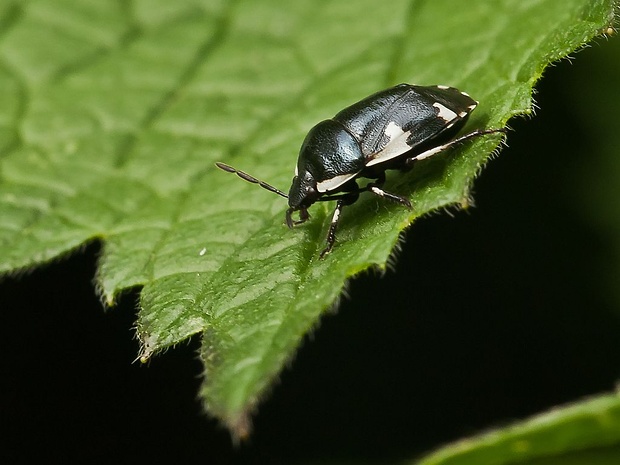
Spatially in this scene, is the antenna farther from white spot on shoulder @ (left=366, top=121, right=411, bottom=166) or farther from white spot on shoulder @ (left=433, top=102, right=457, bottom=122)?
white spot on shoulder @ (left=433, top=102, right=457, bottom=122)

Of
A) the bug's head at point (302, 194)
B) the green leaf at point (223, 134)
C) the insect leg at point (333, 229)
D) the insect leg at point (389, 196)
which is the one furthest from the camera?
the bug's head at point (302, 194)

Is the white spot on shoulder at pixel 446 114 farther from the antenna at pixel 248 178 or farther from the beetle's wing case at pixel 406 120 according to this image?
the antenna at pixel 248 178

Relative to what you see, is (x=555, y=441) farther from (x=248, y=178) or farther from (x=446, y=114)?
(x=248, y=178)

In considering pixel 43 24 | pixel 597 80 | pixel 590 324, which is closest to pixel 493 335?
pixel 590 324

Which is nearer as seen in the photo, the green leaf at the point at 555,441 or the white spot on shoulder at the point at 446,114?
the green leaf at the point at 555,441

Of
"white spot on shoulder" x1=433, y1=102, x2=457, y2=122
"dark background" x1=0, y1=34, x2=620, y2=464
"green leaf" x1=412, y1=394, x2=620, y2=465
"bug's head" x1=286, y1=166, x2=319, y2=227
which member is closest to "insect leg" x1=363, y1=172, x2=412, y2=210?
"bug's head" x1=286, y1=166, x2=319, y2=227

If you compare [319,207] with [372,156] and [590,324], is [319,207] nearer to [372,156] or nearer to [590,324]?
[372,156]

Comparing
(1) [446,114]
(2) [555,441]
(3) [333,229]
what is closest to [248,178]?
(3) [333,229]

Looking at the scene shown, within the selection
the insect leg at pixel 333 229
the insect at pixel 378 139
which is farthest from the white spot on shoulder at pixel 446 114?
the insect leg at pixel 333 229
